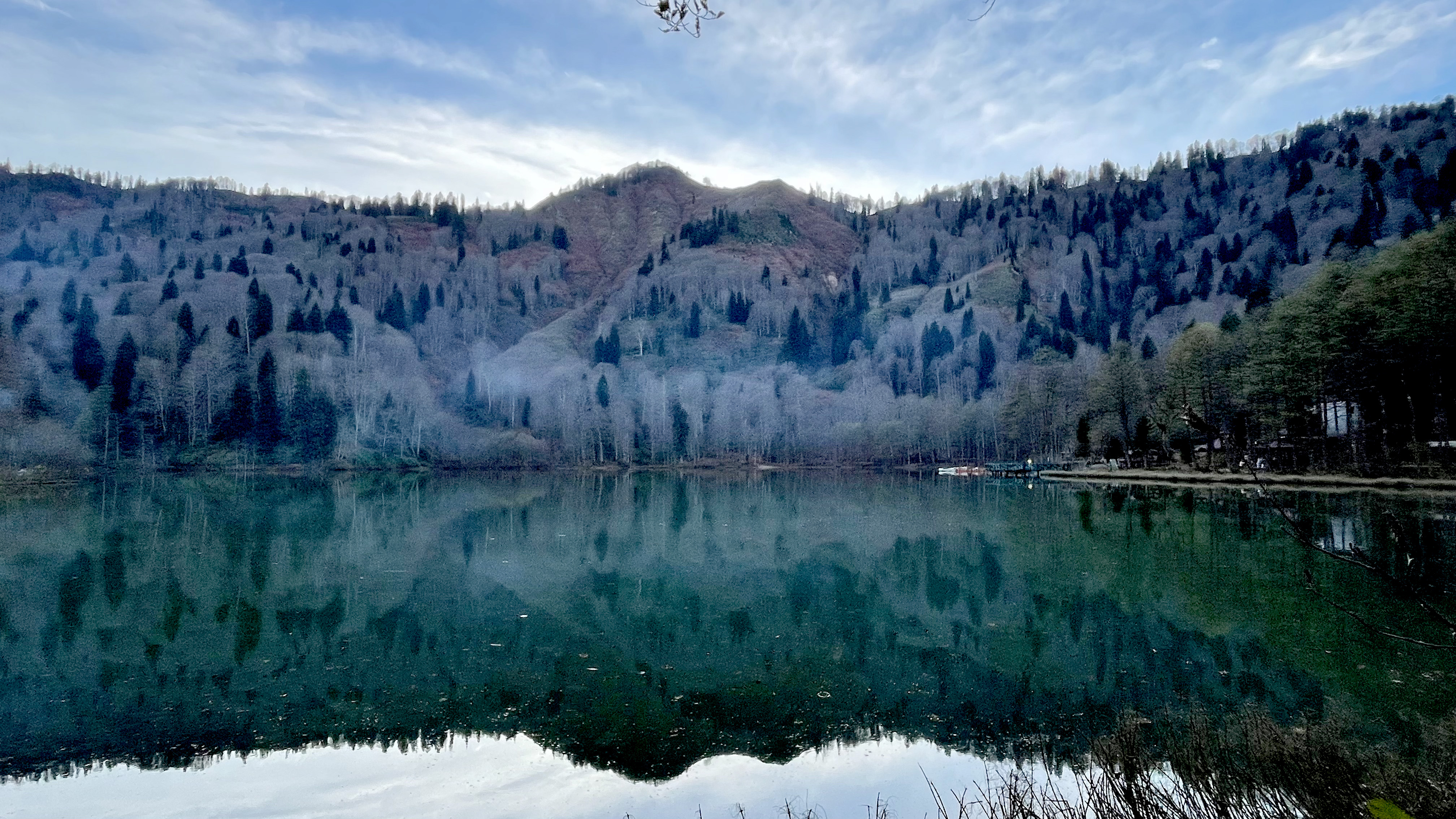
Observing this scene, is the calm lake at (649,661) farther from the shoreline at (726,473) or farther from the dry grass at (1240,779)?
the shoreline at (726,473)

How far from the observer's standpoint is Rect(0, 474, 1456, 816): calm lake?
8.51 m

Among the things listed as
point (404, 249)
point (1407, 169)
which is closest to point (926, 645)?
point (1407, 169)

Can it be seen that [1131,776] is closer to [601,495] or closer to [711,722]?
[711,722]

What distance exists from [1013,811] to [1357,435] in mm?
49060

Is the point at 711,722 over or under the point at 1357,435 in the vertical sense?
under

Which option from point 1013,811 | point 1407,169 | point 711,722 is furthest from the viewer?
point 1407,169

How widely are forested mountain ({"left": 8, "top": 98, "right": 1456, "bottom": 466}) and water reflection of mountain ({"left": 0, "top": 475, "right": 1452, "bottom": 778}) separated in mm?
7858

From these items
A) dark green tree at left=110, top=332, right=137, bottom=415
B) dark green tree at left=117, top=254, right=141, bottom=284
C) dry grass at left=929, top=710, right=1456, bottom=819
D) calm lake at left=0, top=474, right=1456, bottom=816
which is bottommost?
calm lake at left=0, top=474, right=1456, bottom=816

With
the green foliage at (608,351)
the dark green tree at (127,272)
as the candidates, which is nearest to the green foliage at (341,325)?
the dark green tree at (127,272)

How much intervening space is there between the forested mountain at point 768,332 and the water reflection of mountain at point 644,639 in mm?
7858

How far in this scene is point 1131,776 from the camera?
5.43 m

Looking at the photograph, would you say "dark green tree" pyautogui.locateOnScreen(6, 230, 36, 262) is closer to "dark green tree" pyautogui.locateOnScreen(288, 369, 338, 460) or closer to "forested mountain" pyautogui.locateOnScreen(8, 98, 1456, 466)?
"forested mountain" pyautogui.locateOnScreen(8, 98, 1456, 466)

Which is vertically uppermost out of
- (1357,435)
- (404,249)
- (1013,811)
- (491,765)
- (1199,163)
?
(1199,163)

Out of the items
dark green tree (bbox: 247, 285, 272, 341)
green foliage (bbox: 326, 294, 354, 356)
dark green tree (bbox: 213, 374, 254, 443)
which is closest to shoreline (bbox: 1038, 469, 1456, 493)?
dark green tree (bbox: 213, 374, 254, 443)
